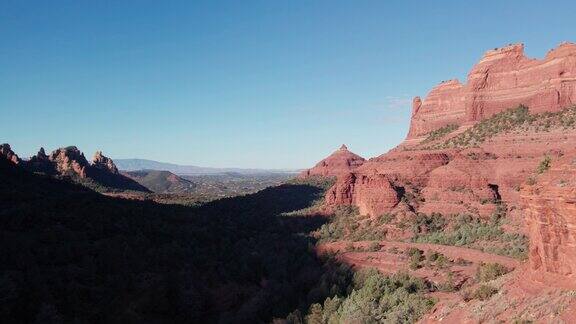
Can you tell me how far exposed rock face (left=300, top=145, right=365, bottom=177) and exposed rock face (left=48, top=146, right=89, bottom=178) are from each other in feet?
217

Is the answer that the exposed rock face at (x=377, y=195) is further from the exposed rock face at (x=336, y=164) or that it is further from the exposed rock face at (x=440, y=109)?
the exposed rock face at (x=336, y=164)

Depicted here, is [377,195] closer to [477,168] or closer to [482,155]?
[477,168]

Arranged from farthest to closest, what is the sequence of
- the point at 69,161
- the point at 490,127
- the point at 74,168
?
the point at 69,161 → the point at 74,168 → the point at 490,127

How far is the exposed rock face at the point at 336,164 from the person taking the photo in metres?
142

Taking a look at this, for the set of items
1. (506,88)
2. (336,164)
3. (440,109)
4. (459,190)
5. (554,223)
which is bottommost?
(554,223)

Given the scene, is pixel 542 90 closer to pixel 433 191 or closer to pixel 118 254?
pixel 433 191

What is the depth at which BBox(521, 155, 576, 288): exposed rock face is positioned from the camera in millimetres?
19375

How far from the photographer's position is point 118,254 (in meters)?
45.0

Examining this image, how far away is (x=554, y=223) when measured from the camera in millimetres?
20125

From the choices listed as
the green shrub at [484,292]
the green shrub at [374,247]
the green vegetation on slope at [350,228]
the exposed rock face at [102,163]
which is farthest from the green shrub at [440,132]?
the exposed rock face at [102,163]

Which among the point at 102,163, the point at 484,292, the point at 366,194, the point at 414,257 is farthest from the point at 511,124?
the point at 102,163

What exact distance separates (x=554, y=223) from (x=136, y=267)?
1421 inches

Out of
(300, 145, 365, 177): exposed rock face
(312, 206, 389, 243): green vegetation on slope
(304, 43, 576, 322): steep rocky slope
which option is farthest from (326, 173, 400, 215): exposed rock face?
(300, 145, 365, 177): exposed rock face

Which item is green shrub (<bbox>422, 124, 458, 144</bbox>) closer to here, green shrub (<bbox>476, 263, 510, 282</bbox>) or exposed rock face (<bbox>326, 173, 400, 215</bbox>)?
exposed rock face (<bbox>326, 173, 400, 215</bbox>)
